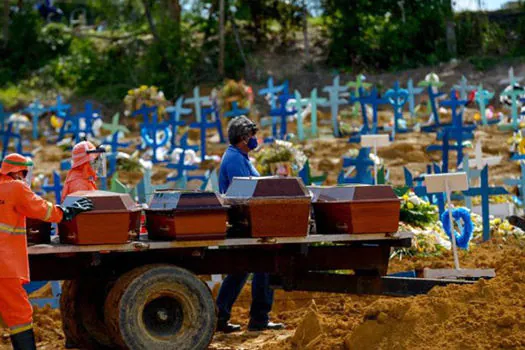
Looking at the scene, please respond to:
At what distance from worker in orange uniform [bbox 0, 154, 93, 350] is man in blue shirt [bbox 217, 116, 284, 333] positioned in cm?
220

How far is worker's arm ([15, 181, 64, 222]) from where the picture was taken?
873cm

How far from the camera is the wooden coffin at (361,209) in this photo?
372 inches

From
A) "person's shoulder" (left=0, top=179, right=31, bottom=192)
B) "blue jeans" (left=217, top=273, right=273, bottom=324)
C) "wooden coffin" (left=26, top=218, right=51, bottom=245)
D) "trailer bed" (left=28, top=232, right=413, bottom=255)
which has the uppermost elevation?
"person's shoulder" (left=0, top=179, right=31, bottom=192)

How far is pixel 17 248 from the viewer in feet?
28.5

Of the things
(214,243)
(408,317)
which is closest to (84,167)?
(214,243)

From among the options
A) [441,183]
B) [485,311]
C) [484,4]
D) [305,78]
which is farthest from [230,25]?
[485,311]

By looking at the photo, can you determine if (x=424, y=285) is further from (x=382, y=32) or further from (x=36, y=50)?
(x=36, y=50)

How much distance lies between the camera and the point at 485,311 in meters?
8.66

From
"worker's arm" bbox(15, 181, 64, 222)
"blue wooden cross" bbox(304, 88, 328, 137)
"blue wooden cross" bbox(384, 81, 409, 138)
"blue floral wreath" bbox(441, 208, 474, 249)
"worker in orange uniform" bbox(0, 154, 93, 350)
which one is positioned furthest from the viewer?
"blue wooden cross" bbox(304, 88, 328, 137)

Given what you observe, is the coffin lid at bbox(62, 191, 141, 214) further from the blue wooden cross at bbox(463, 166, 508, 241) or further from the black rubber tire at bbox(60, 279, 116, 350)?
the blue wooden cross at bbox(463, 166, 508, 241)

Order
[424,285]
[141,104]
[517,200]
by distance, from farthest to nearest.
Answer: [141,104] < [517,200] < [424,285]

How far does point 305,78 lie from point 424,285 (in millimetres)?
23890

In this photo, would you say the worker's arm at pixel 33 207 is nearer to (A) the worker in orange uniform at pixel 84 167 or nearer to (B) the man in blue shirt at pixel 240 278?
(A) the worker in orange uniform at pixel 84 167

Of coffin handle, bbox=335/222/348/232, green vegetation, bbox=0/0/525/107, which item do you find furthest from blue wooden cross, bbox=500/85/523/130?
coffin handle, bbox=335/222/348/232
